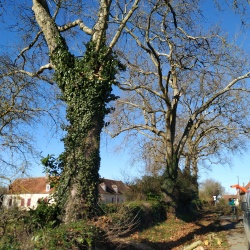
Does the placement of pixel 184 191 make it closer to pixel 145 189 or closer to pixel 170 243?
pixel 145 189

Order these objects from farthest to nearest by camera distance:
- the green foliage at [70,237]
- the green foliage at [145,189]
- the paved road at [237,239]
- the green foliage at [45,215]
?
A: the green foliage at [145,189] → the paved road at [237,239] → the green foliage at [45,215] → the green foliage at [70,237]

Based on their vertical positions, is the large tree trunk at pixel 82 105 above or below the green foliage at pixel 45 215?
above

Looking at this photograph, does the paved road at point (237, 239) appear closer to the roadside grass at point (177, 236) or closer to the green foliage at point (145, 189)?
the roadside grass at point (177, 236)

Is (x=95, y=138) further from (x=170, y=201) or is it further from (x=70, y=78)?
(x=170, y=201)

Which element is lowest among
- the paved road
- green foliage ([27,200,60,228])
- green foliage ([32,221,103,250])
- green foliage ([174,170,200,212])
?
the paved road

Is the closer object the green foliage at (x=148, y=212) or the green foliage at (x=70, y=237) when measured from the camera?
the green foliage at (x=70, y=237)

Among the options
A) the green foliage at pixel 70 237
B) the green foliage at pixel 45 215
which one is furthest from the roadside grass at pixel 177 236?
the green foliage at pixel 70 237

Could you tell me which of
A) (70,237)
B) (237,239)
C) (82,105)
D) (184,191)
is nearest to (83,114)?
(82,105)

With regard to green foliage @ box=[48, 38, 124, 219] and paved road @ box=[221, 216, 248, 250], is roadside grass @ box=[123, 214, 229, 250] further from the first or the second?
green foliage @ box=[48, 38, 124, 219]

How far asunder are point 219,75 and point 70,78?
32.4ft

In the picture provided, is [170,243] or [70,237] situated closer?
[70,237]

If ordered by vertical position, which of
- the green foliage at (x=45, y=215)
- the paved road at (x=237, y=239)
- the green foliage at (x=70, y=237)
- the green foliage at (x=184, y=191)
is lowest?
the paved road at (x=237, y=239)

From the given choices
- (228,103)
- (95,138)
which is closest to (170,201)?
(228,103)

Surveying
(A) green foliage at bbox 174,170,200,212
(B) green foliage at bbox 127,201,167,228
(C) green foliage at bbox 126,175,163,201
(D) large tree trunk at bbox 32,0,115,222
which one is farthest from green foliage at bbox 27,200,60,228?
(C) green foliage at bbox 126,175,163,201
